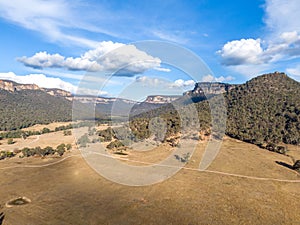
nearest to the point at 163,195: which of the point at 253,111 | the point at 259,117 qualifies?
the point at 259,117

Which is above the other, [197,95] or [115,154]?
[197,95]

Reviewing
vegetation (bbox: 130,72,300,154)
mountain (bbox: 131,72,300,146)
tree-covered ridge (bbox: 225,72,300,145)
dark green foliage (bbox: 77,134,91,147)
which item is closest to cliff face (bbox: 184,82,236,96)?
mountain (bbox: 131,72,300,146)

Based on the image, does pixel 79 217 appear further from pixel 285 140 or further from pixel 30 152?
pixel 285 140

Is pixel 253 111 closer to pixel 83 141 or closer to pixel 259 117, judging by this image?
pixel 259 117

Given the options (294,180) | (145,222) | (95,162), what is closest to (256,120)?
(294,180)

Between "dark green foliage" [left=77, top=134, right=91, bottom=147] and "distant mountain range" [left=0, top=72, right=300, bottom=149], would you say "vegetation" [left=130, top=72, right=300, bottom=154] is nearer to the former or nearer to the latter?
"distant mountain range" [left=0, top=72, right=300, bottom=149]
